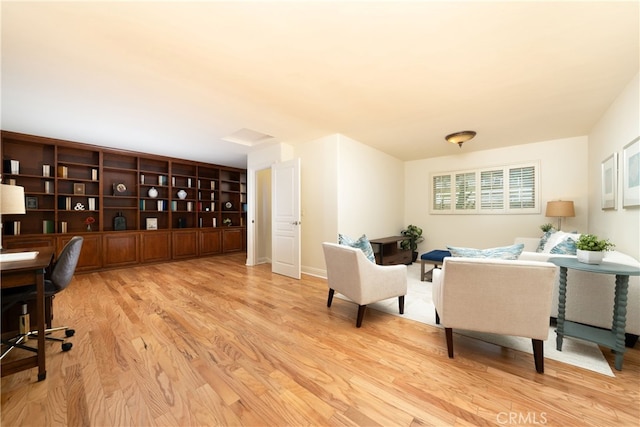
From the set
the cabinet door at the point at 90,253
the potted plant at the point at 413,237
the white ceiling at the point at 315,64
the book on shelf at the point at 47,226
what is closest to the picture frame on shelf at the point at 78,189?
the book on shelf at the point at 47,226

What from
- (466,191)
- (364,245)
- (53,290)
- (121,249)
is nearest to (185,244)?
(121,249)

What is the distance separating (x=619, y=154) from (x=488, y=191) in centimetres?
233

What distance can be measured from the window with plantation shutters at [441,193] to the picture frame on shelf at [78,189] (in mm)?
7227

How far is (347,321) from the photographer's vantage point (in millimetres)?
2510

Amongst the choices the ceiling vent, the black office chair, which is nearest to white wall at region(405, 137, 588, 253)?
the ceiling vent

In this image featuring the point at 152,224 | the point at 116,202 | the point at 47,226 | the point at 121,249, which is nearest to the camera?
the point at 47,226

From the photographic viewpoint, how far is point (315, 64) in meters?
2.12

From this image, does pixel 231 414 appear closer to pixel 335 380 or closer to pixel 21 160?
pixel 335 380

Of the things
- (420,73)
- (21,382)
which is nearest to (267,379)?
(21,382)

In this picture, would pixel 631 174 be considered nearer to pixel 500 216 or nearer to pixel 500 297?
pixel 500 297

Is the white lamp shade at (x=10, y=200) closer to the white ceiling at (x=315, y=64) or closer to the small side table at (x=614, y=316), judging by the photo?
the white ceiling at (x=315, y=64)

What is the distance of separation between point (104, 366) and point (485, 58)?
3.82m

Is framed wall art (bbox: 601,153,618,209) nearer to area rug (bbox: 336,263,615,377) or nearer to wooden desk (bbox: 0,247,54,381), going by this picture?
area rug (bbox: 336,263,615,377)

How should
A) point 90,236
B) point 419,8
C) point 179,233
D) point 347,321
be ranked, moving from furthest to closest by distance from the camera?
point 179,233
point 90,236
point 347,321
point 419,8
